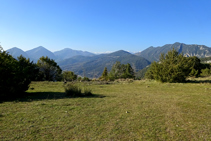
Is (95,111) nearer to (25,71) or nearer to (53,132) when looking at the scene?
(53,132)

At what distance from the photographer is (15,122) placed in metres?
4.99

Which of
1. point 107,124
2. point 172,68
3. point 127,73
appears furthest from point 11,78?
point 127,73

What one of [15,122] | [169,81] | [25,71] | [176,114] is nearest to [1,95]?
[25,71]

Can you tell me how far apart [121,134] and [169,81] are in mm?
18080

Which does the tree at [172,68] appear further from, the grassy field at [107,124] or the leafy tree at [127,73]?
the leafy tree at [127,73]

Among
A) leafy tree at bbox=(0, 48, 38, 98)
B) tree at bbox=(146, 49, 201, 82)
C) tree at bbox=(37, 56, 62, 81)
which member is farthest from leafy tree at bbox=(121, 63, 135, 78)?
leafy tree at bbox=(0, 48, 38, 98)

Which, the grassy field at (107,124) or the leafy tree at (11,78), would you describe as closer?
the grassy field at (107,124)

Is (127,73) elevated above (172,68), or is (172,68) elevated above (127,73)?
(172,68)

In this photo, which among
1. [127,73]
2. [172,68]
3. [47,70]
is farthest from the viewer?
[127,73]

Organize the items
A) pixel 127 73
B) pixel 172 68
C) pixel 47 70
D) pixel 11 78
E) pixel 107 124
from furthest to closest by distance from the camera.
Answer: pixel 127 73 < pixel 47 70 < pixel 172 68 < pixel 11 78 < pixel 107 124

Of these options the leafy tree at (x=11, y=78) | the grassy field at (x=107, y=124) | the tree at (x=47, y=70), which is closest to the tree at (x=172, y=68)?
the grassy field at (x=107, y=124)

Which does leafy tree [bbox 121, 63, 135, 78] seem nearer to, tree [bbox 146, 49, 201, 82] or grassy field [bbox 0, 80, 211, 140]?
tree [bbox 146, 49, 201, 82]

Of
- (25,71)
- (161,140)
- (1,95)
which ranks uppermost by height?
(25,71)

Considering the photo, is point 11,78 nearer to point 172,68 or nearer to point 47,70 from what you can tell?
point 172,68
